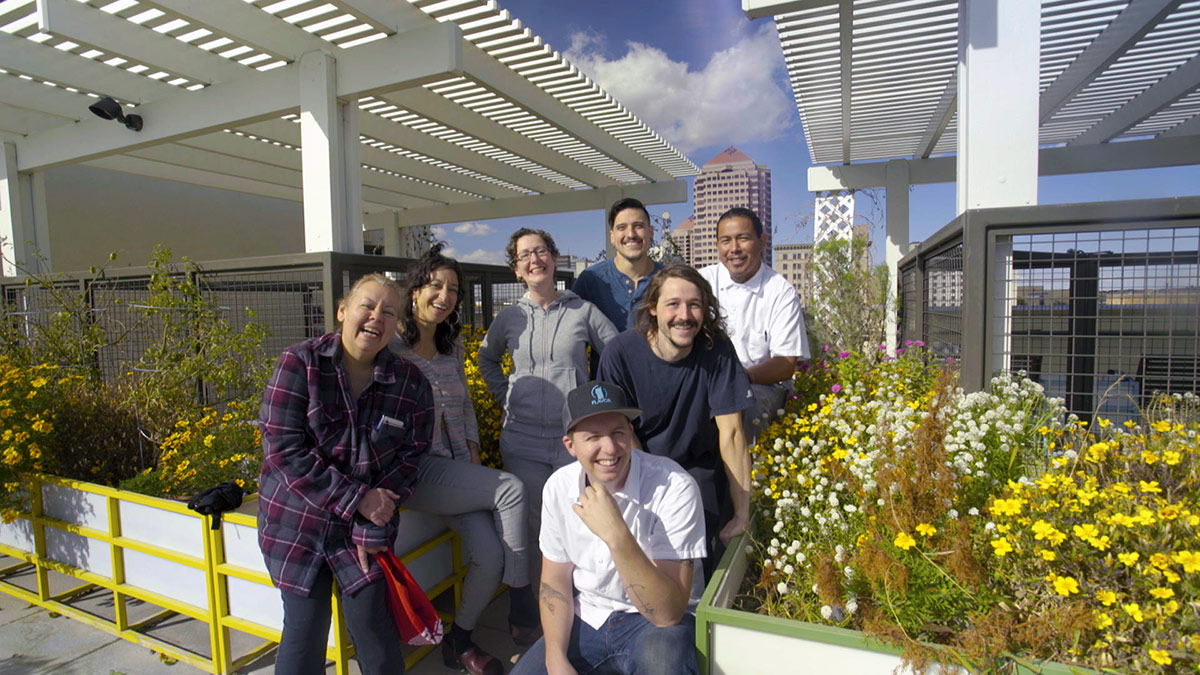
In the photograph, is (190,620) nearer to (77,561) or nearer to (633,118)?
(77,561)

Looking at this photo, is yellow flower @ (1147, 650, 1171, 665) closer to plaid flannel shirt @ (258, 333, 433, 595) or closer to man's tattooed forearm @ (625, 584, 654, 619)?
man's tattooed forearm @ (625, 584, 654, 619)

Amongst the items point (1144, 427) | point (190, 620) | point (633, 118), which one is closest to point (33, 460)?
point (190, 620)

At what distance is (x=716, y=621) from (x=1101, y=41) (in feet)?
22.6

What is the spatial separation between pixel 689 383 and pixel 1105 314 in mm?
2039

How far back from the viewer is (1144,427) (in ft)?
8.22

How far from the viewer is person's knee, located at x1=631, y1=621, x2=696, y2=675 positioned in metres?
1.81

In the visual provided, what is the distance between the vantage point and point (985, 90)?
3.20 metres

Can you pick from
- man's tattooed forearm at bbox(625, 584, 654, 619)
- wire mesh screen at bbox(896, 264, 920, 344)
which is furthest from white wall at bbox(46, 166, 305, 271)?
wire mesh screen at bbox(896, 264, 920, 344)

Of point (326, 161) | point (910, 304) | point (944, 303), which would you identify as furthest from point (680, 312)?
point (910, 304)

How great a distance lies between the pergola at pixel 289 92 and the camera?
4395mm

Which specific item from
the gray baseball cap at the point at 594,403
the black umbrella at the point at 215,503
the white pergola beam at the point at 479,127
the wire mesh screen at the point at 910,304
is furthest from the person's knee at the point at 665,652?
the white pergola beam at the point at 479,127

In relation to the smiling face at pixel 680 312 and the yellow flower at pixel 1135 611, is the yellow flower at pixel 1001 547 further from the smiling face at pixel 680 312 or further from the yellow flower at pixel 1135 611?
the smiling face at pixel 680 312

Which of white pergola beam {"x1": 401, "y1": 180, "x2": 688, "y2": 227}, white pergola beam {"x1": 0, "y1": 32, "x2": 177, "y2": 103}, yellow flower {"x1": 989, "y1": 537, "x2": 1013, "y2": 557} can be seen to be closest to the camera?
yellow flower {"x1": 989, "y1": 537, "x2": 1013, "y2": 557}

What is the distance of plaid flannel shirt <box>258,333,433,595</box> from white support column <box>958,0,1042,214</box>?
10.3 ft
